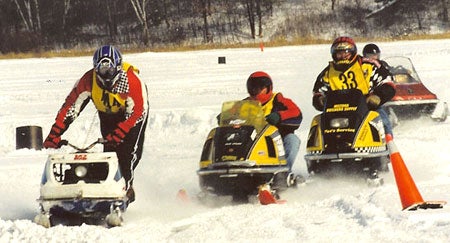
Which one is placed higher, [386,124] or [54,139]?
[54,139]

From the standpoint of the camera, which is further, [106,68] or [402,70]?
[402,70]

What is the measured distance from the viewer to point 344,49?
9.36 meters

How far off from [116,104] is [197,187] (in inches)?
74.4

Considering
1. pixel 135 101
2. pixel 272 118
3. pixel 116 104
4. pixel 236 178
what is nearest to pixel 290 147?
pixel 272 118

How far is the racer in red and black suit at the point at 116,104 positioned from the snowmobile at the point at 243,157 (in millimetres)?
744

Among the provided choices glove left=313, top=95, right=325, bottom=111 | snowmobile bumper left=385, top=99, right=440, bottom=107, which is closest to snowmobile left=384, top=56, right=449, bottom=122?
snowmobile bumper left=385, top=99, right=440, bottom=107

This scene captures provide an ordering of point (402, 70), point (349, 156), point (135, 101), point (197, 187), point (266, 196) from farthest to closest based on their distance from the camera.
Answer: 1. point (402, 70)
2. point (197, 187)
3. point (349, 156)
4. point (135, 101)
5. point (266, 196)

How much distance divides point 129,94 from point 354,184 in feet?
8.37

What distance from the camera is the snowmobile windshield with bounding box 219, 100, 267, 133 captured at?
318 inches

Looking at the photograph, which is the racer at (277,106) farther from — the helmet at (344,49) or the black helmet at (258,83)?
the helmet at (344,49)

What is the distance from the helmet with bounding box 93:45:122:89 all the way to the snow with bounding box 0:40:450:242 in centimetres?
136

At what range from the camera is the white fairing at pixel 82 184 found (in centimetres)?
700

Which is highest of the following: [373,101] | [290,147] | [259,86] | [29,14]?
[29,14]

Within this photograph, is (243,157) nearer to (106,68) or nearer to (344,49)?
(106,68)
